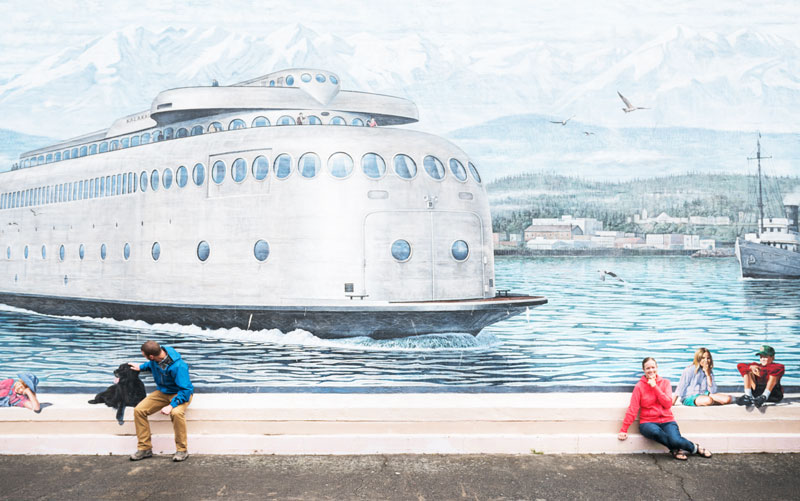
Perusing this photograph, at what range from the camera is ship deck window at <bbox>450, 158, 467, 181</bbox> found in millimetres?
12078

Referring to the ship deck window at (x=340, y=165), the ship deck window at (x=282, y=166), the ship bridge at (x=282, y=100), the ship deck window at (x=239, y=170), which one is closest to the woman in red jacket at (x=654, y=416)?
the ship bridge at (x=282, y=100)

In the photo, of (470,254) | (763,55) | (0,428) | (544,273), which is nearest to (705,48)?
(763,55)

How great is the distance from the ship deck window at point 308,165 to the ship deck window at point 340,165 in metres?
0.24

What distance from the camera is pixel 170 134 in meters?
13.5

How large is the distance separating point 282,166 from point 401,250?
Result: 95.5 inches

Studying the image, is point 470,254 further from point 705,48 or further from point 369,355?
point 705,48

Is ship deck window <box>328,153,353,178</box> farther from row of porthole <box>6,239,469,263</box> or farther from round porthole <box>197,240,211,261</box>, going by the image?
round porthole <box>197,240,211,261</box>

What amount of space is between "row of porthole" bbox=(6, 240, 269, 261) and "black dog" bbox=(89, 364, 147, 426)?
4890mm

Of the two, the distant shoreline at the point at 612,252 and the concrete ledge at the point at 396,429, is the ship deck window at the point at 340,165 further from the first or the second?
the concrete ledge at the point at 396,429

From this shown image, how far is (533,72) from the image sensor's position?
9852 millimetres

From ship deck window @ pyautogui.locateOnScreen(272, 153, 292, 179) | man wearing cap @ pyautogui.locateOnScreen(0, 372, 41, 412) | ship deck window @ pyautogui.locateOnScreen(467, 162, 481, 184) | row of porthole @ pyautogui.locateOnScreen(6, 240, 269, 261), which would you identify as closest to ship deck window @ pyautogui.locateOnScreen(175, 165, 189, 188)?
row of porthole @ pyautogui.locateOnScreen(6, 240, 269, 261)

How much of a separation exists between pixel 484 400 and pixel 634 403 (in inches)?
54.5

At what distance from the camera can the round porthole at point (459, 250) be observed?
12.0m

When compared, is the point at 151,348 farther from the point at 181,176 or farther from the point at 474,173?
the point at 474,173
